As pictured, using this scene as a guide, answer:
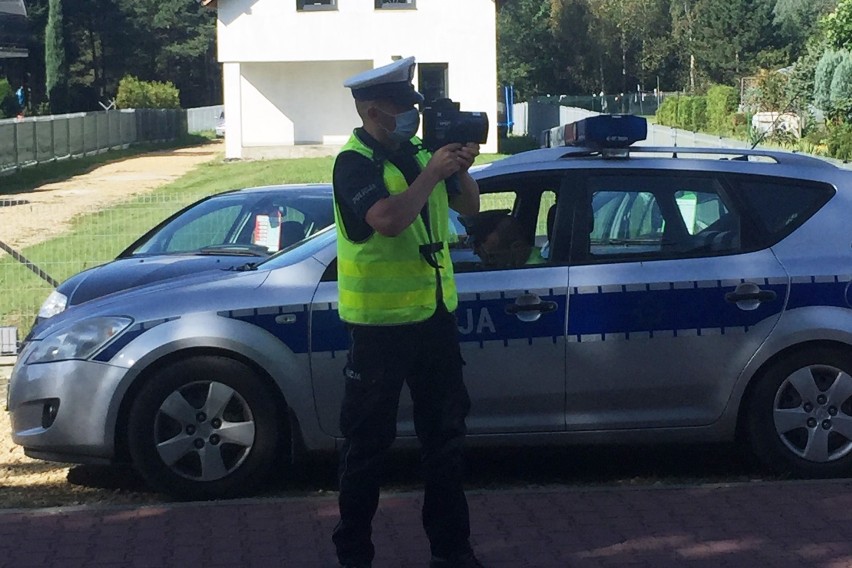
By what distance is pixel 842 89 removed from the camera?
25.2m

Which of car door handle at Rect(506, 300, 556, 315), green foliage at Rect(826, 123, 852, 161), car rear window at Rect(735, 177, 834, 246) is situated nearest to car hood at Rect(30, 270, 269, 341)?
car door handle at Rect(506, 300, 556, 315)

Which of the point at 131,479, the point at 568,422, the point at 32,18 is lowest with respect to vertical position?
the point at 131,479

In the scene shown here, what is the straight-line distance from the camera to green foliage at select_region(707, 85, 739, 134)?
1428 inches

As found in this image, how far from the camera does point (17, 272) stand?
428 inches

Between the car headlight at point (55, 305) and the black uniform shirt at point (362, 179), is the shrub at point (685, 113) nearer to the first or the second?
the car headlight at point (55, 305)

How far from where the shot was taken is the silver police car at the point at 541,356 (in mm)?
5816

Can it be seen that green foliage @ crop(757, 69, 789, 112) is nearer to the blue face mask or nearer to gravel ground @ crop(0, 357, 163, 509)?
gravel ground @ crop(0, 357, 163, 509)

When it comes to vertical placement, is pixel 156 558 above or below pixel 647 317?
below

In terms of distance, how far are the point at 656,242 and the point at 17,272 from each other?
21.8 feet

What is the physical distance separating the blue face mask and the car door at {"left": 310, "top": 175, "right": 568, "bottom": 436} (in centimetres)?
156

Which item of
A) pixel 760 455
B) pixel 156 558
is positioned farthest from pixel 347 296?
pixel 760 455

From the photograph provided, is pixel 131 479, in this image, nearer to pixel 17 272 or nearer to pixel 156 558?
pixel 156 558

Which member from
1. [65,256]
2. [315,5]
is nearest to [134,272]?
[65,256]

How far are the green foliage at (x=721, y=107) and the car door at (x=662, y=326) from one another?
100 feet
